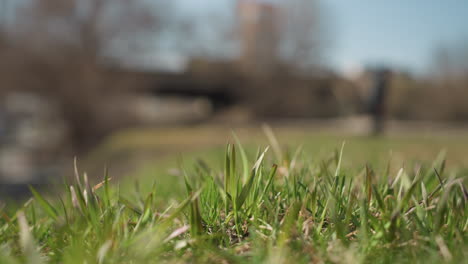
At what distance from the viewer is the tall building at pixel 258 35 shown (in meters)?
25.7

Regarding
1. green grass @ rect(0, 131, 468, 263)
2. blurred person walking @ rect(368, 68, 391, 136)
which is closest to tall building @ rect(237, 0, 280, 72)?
blurred person walking @ rect(368, 68, 391, 136)

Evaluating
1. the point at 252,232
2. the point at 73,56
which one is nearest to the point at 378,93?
the point at 252,232

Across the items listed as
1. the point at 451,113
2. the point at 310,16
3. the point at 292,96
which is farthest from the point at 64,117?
the point at 451,113

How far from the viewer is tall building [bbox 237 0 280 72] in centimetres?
2570

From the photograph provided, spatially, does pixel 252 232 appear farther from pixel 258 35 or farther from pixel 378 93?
pixel 258 35

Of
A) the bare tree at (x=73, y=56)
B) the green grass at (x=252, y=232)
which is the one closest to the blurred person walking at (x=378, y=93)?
the green grass at (x=252, y=232)

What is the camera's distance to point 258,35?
26.2 metres

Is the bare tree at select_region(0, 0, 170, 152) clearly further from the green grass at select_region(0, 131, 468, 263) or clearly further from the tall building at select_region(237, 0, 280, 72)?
the green grass at select_region(0, 131, 468, 263)

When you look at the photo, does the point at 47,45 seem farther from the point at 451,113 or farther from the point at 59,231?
the point at 59,231

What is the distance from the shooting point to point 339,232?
868 mm

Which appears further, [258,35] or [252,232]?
[258,35]

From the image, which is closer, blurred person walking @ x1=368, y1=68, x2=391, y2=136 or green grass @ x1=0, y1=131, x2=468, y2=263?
green grass @ x1=0, y1=131, x2=468, y2=263

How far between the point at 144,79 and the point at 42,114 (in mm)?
6179

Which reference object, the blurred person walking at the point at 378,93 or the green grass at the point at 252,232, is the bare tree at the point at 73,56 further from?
the green grass at the point at 252,232
